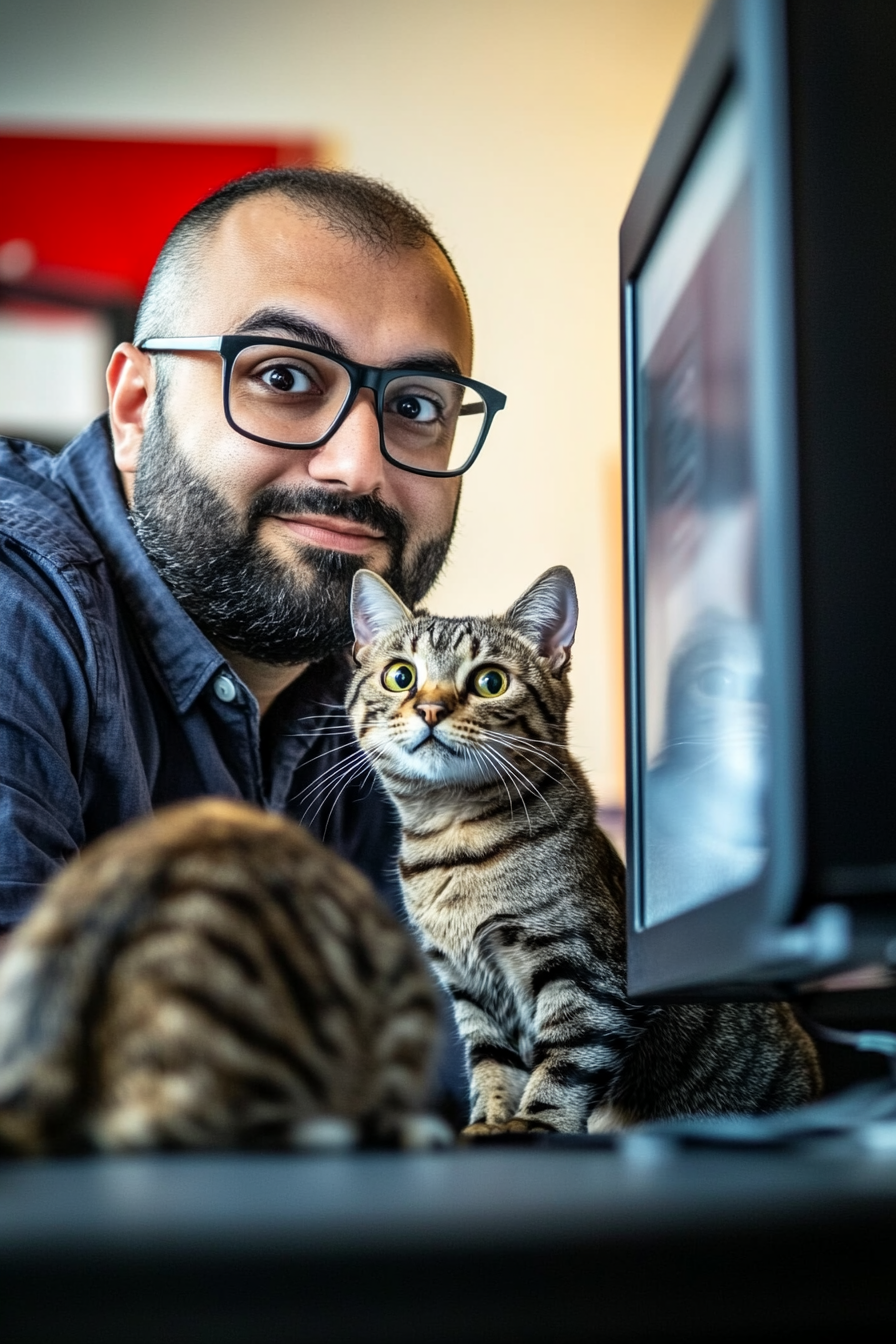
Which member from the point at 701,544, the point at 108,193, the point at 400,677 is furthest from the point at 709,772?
the point at 108,193

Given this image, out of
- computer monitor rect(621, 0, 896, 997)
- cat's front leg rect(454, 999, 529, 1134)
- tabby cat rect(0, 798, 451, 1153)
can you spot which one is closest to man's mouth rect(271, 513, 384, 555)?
cat's front leg rect(454, 999, 529, 1134)

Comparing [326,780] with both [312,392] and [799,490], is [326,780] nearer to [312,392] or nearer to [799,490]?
[312,392]

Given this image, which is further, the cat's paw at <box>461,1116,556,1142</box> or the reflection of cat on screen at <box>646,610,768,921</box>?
the cat's paw at <box>461,1116,556,1142</box>

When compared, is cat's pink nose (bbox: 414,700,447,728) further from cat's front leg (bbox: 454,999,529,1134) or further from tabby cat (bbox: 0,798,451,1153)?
tabby cat (bbox: 0,798,451,1153)

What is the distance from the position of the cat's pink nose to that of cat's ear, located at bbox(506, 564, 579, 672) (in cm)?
16

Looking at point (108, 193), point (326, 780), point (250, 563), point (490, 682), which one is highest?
point (108, 193)

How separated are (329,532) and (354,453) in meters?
0.11

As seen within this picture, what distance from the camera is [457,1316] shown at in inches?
12.8

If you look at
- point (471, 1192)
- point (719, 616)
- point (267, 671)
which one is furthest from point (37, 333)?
point (471, 1192)

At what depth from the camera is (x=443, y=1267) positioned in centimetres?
33

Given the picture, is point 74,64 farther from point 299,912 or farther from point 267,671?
point 299,912

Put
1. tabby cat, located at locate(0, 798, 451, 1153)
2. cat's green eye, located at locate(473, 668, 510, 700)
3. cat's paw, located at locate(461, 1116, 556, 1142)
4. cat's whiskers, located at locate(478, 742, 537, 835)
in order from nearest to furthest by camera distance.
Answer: tabby cat, located at locate(0, 798, 451, 1153), cat's paw, located at locate(461, 1116, 556, 1142), cat's whiskers, located at locate(478, 742, 537, 835), cat's green eye, located at locate(473, 668, 510, 700)

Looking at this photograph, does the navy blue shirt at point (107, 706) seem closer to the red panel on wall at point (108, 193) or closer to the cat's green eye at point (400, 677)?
the cat's green eye at point (400, 677)

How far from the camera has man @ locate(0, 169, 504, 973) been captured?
1.41 meters
